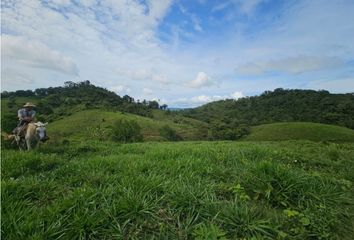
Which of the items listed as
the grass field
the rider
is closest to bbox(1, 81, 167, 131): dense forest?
the rider

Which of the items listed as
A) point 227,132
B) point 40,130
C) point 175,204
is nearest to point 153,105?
point 227,132

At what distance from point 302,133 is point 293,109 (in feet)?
149

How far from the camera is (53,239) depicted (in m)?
3.43

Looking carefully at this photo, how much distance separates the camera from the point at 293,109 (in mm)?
124625

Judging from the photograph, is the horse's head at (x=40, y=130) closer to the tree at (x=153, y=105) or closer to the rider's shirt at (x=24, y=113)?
the rider's shirt at (x=24, y=113)

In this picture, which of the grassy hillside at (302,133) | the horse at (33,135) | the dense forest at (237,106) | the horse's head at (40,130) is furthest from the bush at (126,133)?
the horse's head at (40,130)

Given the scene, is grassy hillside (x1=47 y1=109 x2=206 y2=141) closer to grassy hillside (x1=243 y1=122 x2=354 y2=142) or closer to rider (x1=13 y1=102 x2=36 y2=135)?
grassy hillside (x1=243 y1=122 x2=354 y2=142)

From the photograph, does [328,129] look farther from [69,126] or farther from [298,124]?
[69,126]

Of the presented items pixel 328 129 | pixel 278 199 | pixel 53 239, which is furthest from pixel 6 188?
pixel 328 129

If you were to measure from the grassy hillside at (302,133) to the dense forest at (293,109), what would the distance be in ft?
44.5

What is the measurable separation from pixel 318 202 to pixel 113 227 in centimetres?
358

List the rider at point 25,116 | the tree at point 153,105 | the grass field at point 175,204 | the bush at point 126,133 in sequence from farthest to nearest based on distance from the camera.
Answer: the tree at point 153,105
the bush at point 126,133
the rider at point 25,116
the grass field at point 175,204

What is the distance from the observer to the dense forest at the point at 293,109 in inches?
4067

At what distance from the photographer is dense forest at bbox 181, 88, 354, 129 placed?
339 feet
